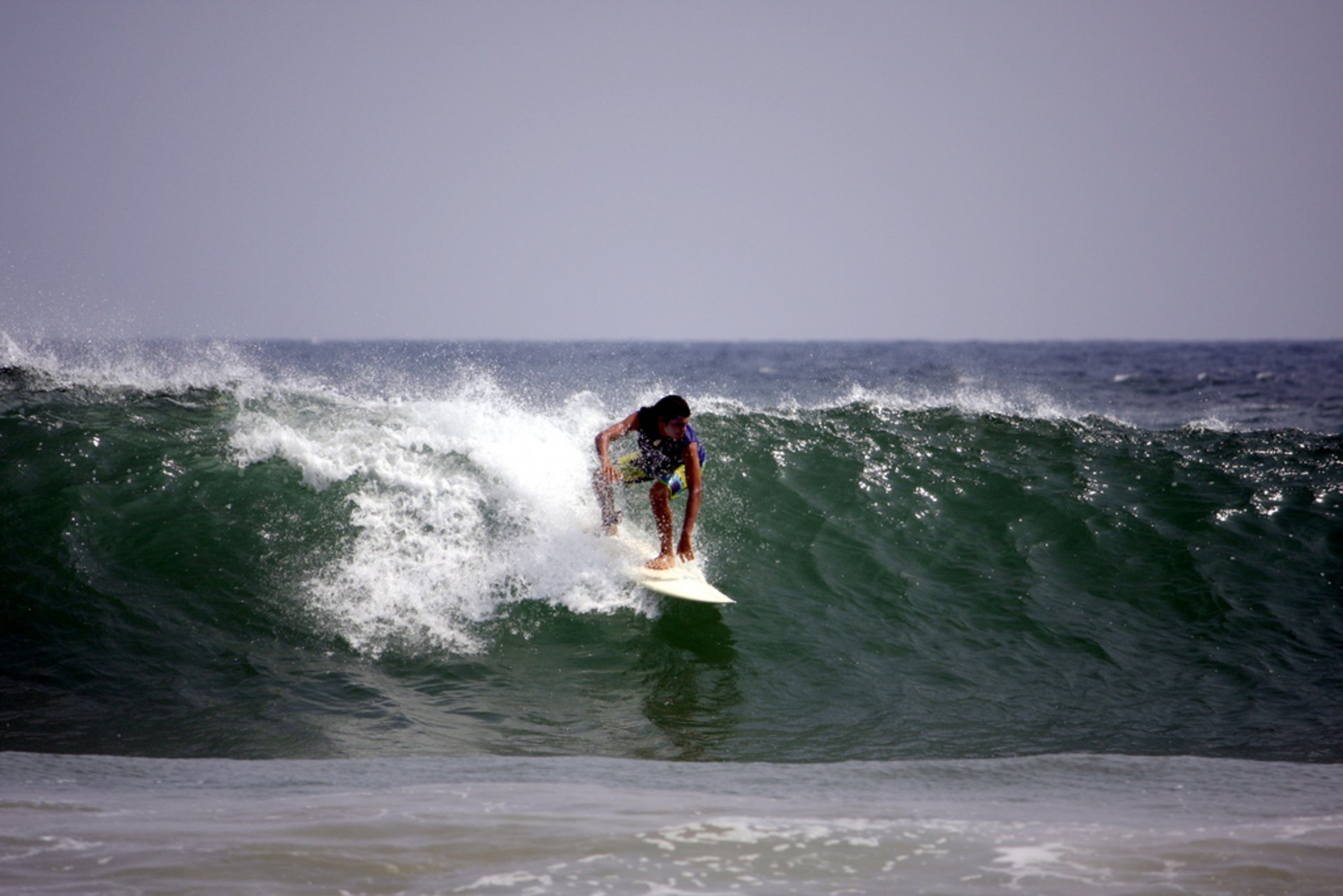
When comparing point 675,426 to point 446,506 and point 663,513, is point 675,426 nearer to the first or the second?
point 663,513

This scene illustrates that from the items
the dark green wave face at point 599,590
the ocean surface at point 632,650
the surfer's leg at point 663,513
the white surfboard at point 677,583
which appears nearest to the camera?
the ocean surface at point 632,650

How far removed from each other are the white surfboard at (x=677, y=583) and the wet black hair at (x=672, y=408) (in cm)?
119

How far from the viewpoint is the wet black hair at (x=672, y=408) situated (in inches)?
282

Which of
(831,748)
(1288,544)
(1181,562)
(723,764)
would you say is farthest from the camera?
(1288,544)

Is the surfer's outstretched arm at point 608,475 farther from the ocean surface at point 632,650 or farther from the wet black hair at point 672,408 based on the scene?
the wet black hair at point 672,408

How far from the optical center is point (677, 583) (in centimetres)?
705

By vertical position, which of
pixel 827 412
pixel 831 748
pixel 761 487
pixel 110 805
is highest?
pixel 827 412

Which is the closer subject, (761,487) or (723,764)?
(723,764)

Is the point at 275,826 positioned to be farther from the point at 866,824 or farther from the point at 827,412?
the point at 827,412

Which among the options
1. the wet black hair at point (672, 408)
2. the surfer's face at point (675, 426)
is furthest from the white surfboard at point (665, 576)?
the wet black hair at point (672, 408)

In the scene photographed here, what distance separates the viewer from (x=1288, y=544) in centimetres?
917

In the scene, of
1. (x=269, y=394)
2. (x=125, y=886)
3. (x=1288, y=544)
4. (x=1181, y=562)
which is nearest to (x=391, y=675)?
(x=125, y=886)

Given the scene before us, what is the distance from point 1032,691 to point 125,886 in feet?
17.7

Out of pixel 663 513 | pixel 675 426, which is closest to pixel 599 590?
pixel 663 513
